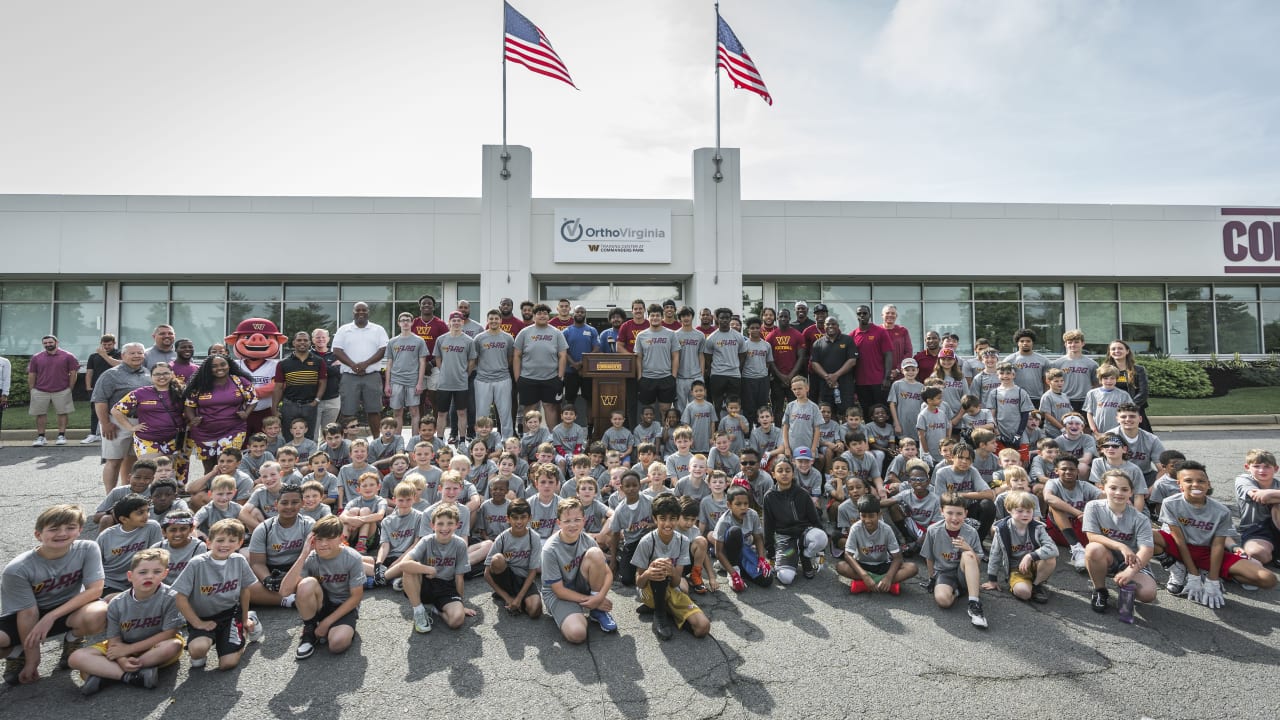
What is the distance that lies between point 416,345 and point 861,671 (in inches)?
278

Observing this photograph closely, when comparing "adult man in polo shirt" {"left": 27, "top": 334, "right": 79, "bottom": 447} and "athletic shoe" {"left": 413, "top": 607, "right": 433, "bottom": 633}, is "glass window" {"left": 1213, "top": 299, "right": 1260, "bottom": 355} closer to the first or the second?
"athletic shoe" {"left": 413, "top": 607, "right": 433, "bottom": 633}

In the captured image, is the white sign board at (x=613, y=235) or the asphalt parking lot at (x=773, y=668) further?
the white sign board at (x=613, y=235)

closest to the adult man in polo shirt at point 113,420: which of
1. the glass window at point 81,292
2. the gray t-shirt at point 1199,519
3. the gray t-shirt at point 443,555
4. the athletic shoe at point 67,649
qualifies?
the athletic shoe at point 67,649

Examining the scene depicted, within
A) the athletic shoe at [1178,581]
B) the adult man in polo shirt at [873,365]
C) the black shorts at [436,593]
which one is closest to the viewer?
the black shorts at [436,593]

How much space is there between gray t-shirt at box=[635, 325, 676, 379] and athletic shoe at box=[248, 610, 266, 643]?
535cm

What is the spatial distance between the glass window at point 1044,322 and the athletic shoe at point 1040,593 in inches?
618

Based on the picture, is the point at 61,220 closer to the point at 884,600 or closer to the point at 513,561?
the point at 513,561

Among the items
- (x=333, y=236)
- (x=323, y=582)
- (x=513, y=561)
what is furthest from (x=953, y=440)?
(x=333, y=236)

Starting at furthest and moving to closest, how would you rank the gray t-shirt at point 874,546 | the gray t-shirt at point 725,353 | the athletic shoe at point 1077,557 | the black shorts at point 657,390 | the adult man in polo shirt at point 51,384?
the adult man in polo shirt at point 51,384 → the gray t-shirt at point 725,353 → the black shorts at point 657,390 → the athletic shoe at point 1077,557 → the gray t-shirt at point 874,546

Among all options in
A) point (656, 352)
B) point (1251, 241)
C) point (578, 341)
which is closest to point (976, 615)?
point (656, 352)

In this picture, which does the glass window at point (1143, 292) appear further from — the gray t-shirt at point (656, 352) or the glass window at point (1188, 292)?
the gray t-shirt at point (656, 352)

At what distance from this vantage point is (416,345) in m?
8.84

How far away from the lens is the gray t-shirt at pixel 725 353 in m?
8.94

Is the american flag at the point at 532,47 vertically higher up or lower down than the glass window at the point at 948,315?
higher up
